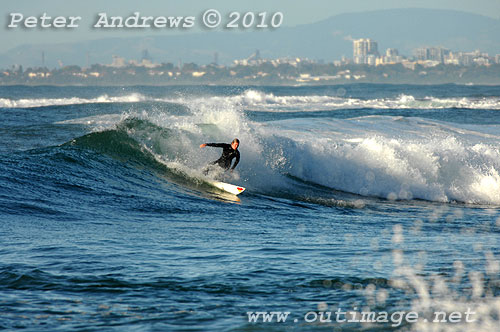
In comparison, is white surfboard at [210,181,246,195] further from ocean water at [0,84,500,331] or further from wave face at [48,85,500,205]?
wave face at [48,85,500,205]

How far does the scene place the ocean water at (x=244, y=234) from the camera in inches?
245

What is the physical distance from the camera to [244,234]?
9.90 meters

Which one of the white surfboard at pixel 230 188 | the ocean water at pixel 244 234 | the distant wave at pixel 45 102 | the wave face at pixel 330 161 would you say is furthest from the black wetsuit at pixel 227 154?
the distant wave at pixel 45 102

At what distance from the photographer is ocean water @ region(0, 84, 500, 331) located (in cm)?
621

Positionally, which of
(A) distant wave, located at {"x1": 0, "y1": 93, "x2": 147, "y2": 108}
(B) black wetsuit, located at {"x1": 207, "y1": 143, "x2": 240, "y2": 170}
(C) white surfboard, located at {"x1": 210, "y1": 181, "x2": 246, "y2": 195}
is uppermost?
(A) distant wave, located at {"x1": 0, "y1": 93, "x2": 147, "y2": 108}

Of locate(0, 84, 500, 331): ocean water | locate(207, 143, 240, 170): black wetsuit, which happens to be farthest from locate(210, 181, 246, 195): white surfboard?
locate(207, 143, 240, 170): black wetsuit

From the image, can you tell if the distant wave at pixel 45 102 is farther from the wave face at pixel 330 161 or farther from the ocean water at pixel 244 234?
the wave face at pixel 330 161

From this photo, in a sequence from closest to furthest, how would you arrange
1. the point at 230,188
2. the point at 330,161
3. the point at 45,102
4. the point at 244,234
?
the point at 244,234, the point at 230,188, the point at 330,161, the point at 45,102

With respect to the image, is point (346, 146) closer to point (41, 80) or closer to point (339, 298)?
point (339, 298)

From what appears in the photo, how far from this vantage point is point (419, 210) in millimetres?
14094

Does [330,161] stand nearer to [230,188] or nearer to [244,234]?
[230,188]

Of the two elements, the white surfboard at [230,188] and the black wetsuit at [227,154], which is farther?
the black wetsuit at [227,154]

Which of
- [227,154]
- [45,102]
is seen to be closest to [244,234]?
[227,154]

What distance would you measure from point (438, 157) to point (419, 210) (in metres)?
4.98
